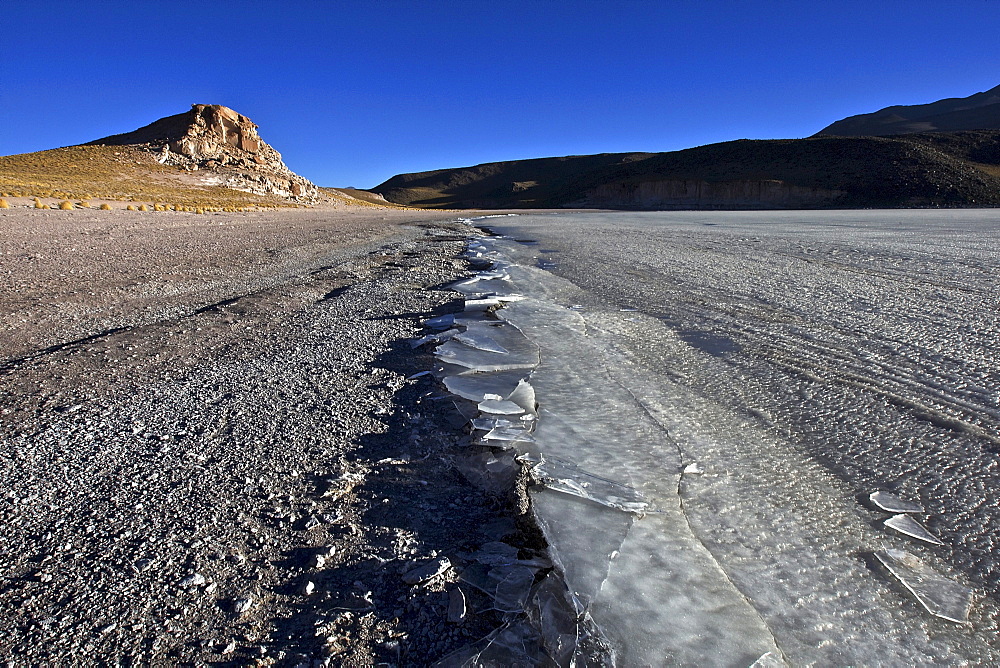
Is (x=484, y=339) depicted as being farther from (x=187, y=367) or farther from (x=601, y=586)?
(x=601, y=586)

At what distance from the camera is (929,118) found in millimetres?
87375

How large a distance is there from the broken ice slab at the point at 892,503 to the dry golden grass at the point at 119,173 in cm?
2996

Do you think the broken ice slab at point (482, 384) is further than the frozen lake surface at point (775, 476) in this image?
Yes

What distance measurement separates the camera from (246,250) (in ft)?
20.1

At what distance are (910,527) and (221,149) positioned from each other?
54.5 metres

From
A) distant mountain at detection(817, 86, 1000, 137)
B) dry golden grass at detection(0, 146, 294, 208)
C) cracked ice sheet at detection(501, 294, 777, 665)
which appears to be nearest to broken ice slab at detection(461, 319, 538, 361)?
cracked ice sheet at detection(501, 294, 777, 665)

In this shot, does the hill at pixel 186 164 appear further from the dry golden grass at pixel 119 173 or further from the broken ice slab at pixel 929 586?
the broken ice slab at pixel 929 586

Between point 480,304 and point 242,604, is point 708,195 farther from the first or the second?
point 242,604

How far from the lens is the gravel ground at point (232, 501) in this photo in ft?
2.51

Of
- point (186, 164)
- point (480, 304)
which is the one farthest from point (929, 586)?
point (186, 164)

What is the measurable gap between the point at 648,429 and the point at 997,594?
28.4 inches

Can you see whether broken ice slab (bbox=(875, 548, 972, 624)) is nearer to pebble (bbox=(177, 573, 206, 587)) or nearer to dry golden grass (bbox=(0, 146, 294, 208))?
pebble (bbox=(177, 573, 206, 587))

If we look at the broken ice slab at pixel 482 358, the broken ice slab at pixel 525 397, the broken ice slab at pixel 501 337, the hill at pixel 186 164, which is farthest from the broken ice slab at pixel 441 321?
the hill at pixel 186 164

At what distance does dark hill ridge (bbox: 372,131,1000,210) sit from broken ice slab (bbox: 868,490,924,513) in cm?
4834
